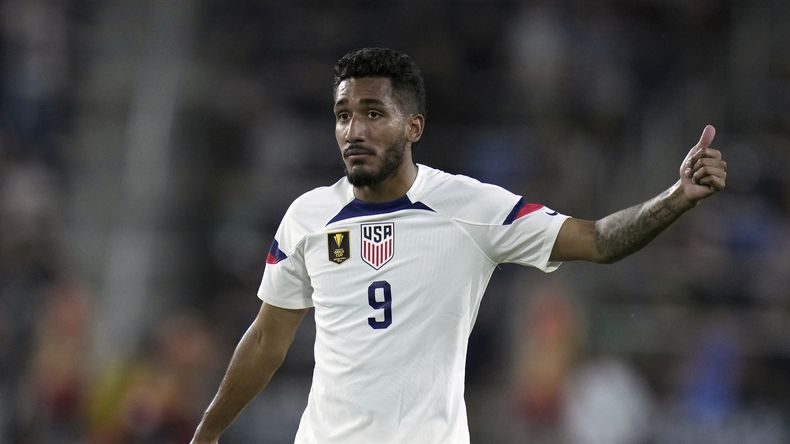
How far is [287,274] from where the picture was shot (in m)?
5.12

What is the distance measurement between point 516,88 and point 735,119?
2057 millimetres

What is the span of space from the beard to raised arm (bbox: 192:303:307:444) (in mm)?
693

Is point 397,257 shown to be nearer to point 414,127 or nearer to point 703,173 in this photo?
point 414,127

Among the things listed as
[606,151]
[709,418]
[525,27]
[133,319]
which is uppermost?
[525,27]

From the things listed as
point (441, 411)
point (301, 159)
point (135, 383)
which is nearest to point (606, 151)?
point (301, 159)

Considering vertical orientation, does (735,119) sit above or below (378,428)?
above

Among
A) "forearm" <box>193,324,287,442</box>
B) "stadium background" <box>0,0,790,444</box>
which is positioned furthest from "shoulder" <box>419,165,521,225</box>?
"stadium background" <box>0,0,790,444</box>

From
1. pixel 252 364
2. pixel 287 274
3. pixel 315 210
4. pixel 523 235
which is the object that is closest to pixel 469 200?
pixel 523 235

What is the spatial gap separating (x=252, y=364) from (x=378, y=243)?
798 mm

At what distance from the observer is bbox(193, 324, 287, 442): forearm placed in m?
5.23

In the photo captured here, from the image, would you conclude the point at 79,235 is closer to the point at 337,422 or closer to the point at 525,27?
the point at 525,27

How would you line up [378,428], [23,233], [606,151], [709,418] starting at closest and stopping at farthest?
1. [378,428]
2. [709,418]
3. [23,233]
4. [606,151]

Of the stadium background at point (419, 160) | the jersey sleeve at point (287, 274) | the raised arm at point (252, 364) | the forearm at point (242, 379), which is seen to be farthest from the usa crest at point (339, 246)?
the stadium background at point (419, 160)

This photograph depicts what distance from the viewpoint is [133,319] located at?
11.4 m
